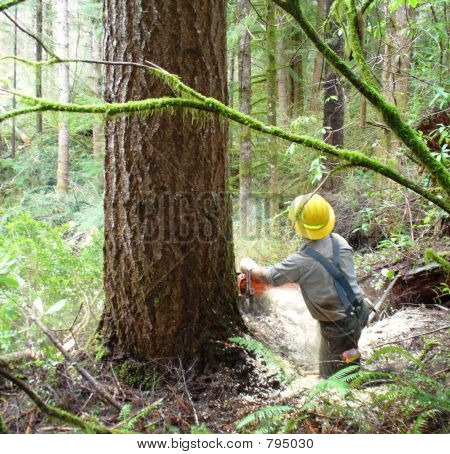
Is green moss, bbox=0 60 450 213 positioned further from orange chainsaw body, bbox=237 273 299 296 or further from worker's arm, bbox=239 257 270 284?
orange chainsaw body, bbox=237 273 299 296

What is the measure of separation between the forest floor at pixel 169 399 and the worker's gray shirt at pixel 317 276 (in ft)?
2.54

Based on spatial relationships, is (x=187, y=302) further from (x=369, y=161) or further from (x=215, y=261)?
(x=369, y=161)

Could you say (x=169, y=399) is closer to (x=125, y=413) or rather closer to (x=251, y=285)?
(x=125, y=413)

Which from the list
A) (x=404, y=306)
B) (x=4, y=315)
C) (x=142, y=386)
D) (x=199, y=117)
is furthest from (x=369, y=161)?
(x=404, y=306)

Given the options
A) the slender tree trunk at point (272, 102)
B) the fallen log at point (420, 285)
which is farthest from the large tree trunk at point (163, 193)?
the slender tree trunk at point (272, 102)

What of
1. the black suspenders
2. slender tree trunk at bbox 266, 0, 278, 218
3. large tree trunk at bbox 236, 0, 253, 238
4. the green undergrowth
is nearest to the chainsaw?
the black suspenders

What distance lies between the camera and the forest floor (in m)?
2.03

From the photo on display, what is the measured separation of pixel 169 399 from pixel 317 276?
174cm

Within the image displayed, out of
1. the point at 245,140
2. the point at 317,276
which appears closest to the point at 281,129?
the point at 317,276

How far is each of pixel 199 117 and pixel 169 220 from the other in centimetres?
70

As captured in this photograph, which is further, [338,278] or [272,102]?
[272,102]

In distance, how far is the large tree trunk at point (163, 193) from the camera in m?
2.61

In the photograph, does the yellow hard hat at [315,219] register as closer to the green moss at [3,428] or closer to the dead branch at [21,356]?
the dead branch at [21,356]

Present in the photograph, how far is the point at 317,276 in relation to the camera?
357 centimetres
